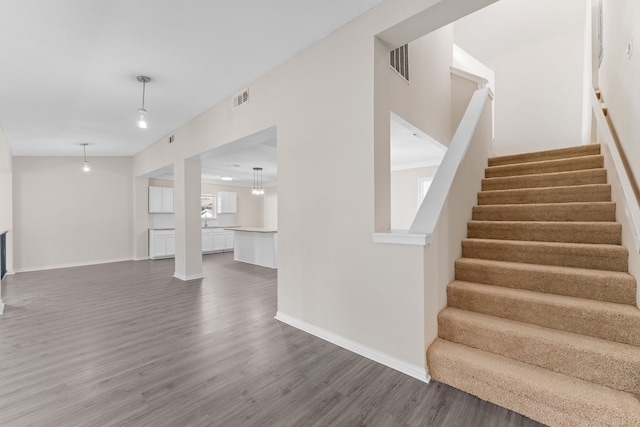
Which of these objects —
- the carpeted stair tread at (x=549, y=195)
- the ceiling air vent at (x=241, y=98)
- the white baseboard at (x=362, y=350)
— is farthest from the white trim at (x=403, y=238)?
the ceiling air vent at (x=241, y=98)

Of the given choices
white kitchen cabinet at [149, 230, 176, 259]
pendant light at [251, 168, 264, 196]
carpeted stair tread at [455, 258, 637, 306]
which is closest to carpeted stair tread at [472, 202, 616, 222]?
carpeted stair tread at [455, 258, 637, 306]

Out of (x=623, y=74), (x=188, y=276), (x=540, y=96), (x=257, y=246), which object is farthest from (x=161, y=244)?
(x=540, y=96)

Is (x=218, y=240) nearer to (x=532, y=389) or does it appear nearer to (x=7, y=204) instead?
(x=7, y=204)

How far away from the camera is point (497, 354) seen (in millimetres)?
2027

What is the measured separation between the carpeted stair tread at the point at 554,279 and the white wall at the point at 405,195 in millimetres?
5114

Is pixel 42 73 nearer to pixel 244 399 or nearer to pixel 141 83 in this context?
pixel 141 83

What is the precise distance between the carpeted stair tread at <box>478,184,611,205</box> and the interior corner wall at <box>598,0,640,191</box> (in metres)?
0.52

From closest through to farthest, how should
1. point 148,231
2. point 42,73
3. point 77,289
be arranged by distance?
point 42,73 < point 77,289 < point 148,231

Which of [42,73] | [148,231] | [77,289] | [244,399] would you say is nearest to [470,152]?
[244,399]

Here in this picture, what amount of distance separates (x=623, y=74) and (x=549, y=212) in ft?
4.13

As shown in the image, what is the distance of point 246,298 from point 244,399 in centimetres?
238

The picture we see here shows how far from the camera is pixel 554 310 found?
6.62 ft

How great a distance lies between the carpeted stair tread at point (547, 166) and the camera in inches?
124

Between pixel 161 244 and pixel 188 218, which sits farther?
pixel 161 244
